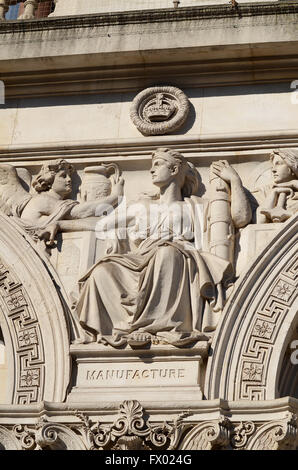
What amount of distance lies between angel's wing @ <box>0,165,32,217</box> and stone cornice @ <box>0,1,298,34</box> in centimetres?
156

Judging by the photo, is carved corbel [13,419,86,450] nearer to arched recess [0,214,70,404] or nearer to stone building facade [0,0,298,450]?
stone building facade [0,0,298,450]

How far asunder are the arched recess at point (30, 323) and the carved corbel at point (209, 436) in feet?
4.08

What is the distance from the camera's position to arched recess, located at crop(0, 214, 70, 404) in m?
11.5

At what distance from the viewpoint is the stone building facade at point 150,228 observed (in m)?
11.1

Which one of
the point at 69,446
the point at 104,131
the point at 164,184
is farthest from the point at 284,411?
the point at 104,131

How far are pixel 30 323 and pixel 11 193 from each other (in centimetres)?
153

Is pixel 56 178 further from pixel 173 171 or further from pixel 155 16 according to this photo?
pixel 155 16

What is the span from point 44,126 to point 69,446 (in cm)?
362

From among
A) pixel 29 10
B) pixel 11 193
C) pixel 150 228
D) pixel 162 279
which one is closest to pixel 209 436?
Answer: pixel 162 279

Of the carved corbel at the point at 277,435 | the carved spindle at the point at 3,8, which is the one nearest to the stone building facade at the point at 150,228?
the carved corbel at the point at 277,435

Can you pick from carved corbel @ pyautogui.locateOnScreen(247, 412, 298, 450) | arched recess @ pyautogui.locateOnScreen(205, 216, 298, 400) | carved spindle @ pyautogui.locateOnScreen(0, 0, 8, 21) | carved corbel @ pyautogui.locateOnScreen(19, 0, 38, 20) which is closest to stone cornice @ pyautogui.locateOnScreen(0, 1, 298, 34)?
carved corbel @ pyautogui.locateOnScreen(19, 0, 38, 20)

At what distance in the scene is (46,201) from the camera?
12680mm

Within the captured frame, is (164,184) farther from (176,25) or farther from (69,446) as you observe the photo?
(69,446)

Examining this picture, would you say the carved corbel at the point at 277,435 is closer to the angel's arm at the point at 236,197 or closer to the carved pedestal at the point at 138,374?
the carved pedestal at the point at 138,374
